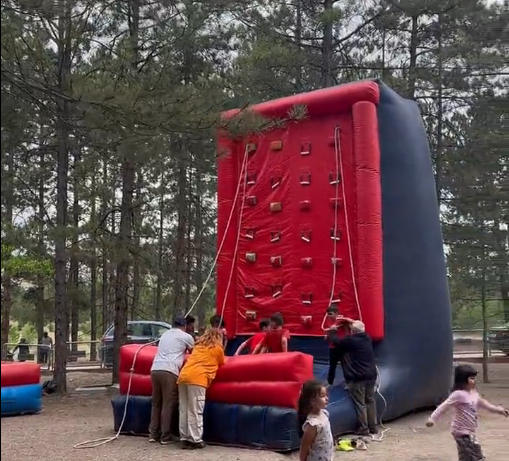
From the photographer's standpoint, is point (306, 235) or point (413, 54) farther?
point (413, 54)

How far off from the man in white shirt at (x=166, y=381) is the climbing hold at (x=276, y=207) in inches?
135

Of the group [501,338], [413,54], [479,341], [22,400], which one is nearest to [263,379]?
[22,400]

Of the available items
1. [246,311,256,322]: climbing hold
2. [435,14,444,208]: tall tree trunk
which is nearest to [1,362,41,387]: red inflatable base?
[246,311,256,322]: climbing hold

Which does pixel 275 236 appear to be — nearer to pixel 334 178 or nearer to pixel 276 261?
pixel 276 261

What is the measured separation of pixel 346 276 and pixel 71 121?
4461 millimetres

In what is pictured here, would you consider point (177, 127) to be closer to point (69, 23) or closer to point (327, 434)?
point (69, 23)

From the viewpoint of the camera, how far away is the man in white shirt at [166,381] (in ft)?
27.4

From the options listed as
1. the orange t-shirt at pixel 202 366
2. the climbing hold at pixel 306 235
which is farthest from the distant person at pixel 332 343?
the orange t-shirt at pixel 202 366

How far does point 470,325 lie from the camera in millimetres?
25844

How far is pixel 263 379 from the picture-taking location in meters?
8.13

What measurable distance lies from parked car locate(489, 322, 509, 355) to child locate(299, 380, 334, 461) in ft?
46.7

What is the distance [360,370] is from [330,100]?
13.8 feet

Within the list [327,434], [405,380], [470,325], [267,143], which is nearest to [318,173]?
[267,143]

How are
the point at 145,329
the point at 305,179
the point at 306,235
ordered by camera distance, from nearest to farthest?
1. the point at 306,235
2. the point at 305,179
3. the point at 145,329
